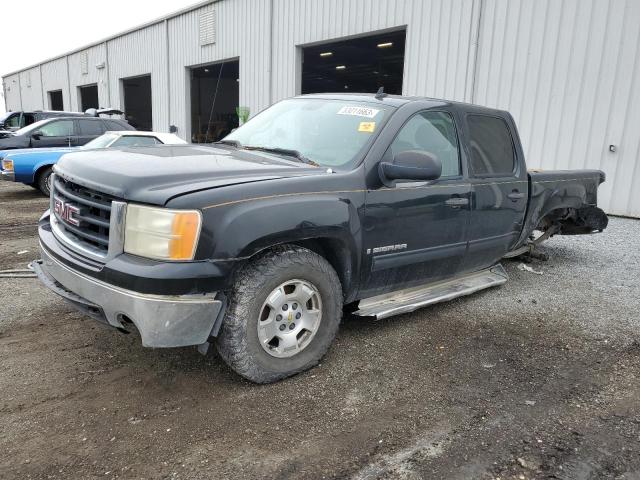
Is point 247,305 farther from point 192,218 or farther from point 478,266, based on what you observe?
point 478,266

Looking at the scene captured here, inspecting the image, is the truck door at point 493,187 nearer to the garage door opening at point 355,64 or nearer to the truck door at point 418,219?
the truck door at point 418,219

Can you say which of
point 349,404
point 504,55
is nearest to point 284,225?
point 349,404

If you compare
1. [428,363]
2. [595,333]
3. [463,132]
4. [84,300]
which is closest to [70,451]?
[84,300]

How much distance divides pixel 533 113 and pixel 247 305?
9.30m

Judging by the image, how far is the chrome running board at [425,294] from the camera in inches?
151

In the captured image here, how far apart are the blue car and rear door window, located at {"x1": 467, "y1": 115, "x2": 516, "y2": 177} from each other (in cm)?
716

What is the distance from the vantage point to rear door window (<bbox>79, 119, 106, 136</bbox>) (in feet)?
40.1

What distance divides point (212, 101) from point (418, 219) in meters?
27.8

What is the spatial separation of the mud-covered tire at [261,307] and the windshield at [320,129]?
85 cm

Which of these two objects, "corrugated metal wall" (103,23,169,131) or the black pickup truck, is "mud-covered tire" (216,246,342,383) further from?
"corrugated metal wall" (103,23,169,131)

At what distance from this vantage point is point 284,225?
3.00 metres

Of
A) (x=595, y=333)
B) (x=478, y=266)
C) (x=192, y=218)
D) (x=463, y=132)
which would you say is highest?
(x=463, y=132)

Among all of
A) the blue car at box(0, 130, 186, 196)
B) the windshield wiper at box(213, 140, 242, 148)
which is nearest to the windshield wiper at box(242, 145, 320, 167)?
the windshield wiper at box(213, 140, 242, 148)

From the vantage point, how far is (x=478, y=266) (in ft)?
15.9
